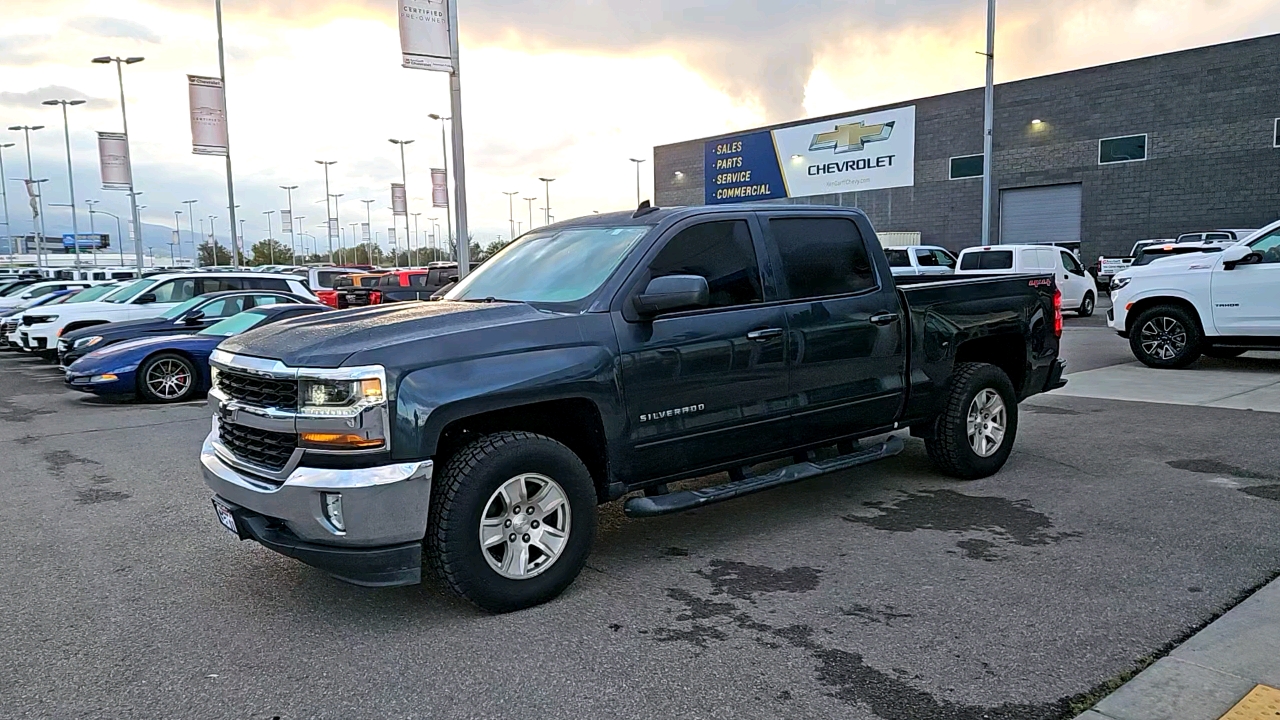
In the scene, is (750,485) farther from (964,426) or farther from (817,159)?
(817,159)

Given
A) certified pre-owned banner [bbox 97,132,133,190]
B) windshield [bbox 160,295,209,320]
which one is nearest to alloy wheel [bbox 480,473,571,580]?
windshield [bbox 160,295,209,320]

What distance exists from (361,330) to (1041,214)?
37.2m

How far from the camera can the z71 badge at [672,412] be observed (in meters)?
4.58

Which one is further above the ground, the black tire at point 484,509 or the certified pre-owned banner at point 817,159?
the certified pre-owned banner at point 817,159

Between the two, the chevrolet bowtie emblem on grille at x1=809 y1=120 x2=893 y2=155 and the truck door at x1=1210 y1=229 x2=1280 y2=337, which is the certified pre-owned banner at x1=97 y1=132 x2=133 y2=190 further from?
the truck door at x1=1210 y1=229 x2=1280 y2=337

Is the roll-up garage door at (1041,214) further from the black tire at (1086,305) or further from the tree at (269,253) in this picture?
the tree at (269,253)

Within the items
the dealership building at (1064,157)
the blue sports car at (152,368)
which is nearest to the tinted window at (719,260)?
the blue sports car at (152,368)

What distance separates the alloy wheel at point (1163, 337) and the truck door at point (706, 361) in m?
9.36

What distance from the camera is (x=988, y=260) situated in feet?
72.2

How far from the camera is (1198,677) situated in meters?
3.40

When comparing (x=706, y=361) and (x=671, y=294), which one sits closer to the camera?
(x=671, y=294)

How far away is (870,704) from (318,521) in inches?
92.5

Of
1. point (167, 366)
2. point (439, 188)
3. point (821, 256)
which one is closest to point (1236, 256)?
point (821, 256)

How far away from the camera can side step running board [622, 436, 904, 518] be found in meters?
4.57
